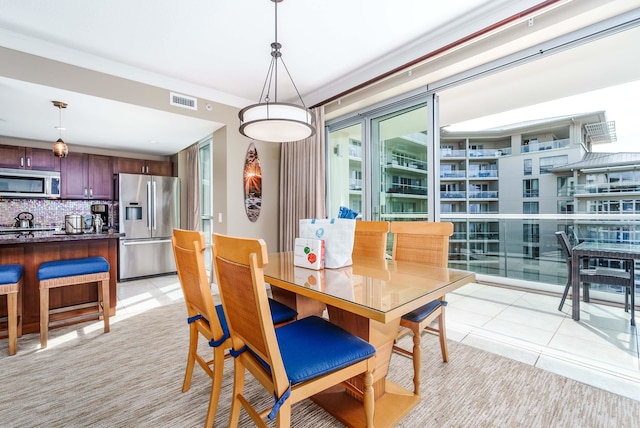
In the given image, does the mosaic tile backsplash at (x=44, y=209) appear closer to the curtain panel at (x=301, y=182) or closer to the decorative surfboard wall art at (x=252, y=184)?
the decorative surfboard wall art at (x=252, y=184)

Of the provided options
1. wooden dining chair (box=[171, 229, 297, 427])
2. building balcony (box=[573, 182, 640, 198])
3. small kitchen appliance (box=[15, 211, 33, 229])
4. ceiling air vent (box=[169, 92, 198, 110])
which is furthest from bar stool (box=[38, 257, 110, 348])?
building balcony (box=[573, 182, 640, 198])

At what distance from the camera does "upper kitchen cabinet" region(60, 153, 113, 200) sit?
15.2 ft

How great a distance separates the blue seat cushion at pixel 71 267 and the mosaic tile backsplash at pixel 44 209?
2.78 m

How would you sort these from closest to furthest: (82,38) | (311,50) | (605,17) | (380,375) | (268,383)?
(268,383)
(380,375)
(605,17)
(82,38)
(311,50)

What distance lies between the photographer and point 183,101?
341 cm

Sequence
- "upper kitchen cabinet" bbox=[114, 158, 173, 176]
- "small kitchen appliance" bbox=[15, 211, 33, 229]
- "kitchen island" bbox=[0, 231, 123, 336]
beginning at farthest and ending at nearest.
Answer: "upper kitchen cabinet" bbox=[114, 158, 173, 176]
"small kitchen appliance" bbox=[15, 211, 33, 229]
"kitchen island" bbox=[0, 231, 123, 336]

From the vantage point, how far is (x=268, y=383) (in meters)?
1.09

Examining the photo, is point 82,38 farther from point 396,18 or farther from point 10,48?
point 396,18

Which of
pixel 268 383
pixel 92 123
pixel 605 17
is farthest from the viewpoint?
pixel 92 123

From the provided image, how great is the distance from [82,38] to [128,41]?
38 cm

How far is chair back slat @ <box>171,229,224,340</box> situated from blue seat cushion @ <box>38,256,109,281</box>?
66.2 inches

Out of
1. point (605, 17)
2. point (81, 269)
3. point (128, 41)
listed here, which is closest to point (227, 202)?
point (81, 269)

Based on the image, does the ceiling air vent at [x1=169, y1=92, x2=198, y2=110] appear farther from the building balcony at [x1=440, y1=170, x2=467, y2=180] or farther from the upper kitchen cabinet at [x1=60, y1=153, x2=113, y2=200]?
the building balcony at [x1=440, y1=170, x2=467, y2=180]

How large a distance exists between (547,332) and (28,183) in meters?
6.91
